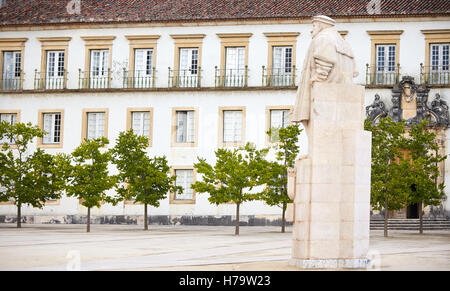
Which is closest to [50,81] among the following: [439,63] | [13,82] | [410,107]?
[13,82]

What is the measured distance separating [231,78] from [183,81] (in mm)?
2777

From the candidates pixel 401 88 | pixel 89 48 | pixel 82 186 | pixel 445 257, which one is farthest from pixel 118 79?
pixel 445 257

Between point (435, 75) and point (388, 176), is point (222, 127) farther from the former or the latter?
point (388, 176)

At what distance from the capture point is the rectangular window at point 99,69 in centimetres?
4794

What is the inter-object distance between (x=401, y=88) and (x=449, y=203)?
6450 millimetres

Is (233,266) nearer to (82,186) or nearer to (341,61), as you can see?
(341,61)

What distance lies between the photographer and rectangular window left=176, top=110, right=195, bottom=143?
46562mm

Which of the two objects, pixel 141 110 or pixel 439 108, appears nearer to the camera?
pixel 439 108

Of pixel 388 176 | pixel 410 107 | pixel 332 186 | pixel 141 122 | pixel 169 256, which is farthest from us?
pixel 141 122

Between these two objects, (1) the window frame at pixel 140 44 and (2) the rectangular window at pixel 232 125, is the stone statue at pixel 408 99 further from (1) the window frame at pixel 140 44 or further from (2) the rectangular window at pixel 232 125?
(1) the window frame at pixel 140 44

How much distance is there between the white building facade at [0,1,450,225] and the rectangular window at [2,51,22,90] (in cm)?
7

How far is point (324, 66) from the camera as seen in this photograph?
1650 centimetres

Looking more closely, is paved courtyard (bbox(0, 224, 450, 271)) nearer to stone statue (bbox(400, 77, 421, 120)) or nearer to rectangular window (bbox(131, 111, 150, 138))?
stone statue (bbox(400, 77, 421, 120))

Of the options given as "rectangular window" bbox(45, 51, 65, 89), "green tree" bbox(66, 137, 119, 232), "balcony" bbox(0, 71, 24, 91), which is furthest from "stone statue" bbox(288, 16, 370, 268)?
"balcony" bbox(0, 71, 24, 91)
